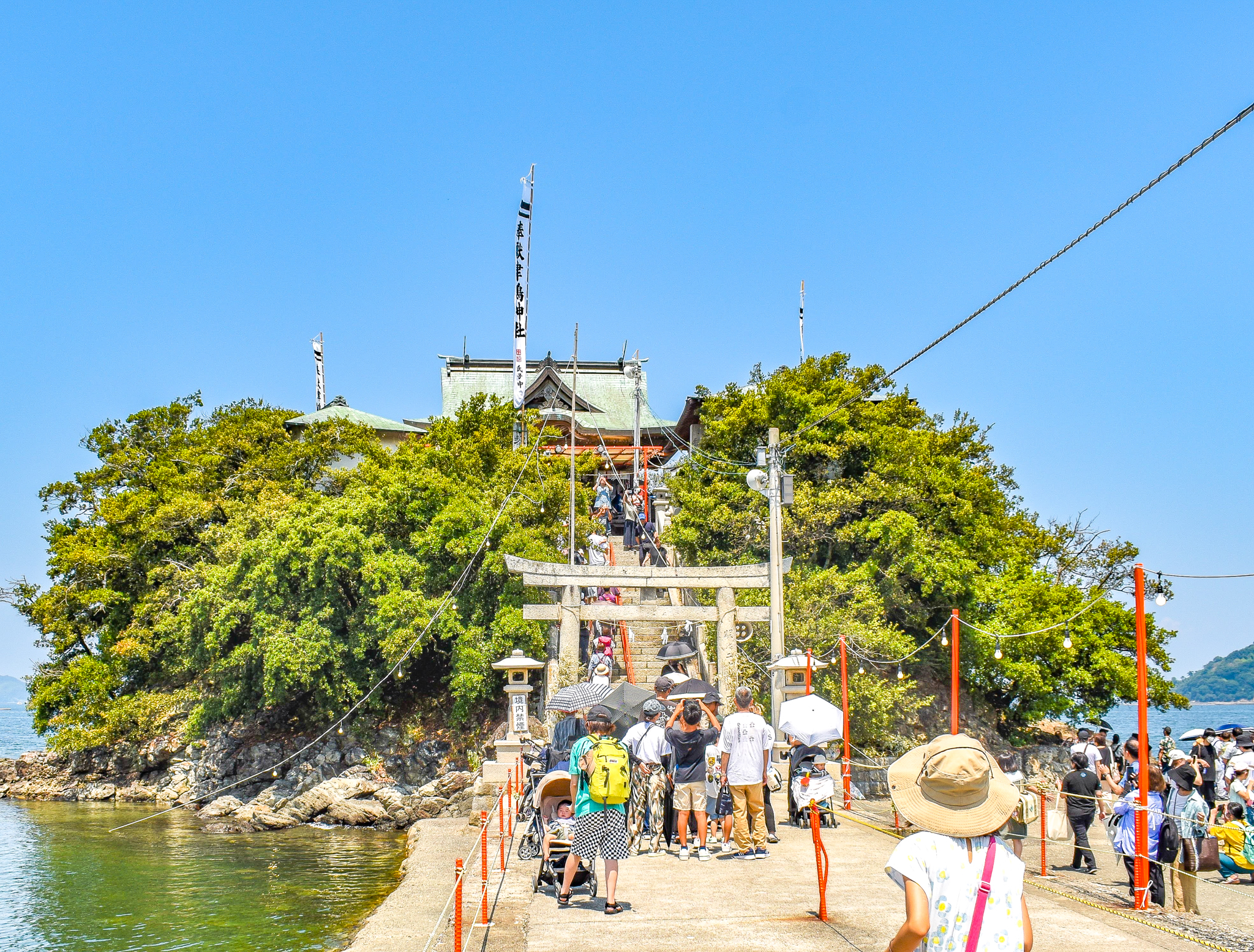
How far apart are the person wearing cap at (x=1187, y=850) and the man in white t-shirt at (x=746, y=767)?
3701mm

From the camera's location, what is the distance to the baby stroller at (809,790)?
12.1 m

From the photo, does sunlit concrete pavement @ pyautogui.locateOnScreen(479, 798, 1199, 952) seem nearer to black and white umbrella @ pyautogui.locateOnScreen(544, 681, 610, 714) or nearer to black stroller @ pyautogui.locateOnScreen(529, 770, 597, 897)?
black stroller @ pyautogui.locateOnScreen(529, 770, 597, 897)

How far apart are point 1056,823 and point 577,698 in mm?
5705

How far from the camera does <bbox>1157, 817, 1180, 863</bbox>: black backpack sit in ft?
29.9

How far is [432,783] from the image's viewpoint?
24875 millimetres

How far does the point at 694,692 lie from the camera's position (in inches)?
478

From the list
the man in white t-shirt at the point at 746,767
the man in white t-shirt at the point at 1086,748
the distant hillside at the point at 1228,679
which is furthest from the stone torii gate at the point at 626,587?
the distant hillside at the point at 1228,679

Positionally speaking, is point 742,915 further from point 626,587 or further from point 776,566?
point 626,587

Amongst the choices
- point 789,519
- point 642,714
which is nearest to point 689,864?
point 642,714

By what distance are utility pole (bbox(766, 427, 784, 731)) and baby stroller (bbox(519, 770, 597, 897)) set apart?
5.82 metres

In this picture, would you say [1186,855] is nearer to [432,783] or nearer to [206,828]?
[432,783]

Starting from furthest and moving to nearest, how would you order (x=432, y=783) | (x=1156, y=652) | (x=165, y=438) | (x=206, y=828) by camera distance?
1. (x=165, y=438)
2. (x=1156, y=652)
3. (x=432, y=783)
4. (x=206, y=828)

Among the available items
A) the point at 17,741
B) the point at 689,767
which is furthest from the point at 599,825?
the point at 17,741

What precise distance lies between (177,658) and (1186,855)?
1063 inches
